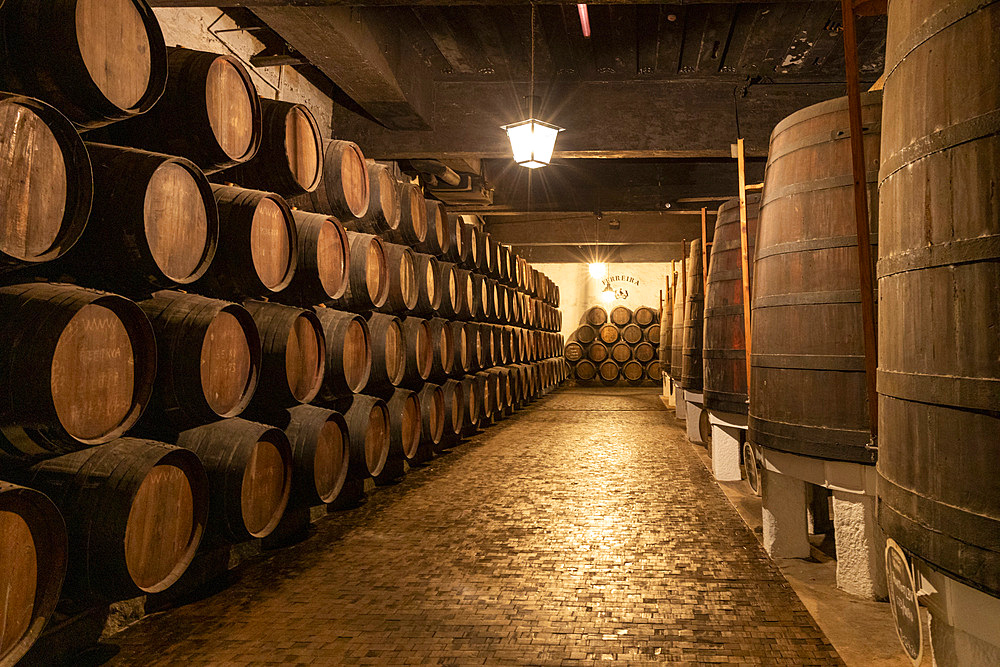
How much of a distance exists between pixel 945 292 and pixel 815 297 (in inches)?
55.6

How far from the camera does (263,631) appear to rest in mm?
2498

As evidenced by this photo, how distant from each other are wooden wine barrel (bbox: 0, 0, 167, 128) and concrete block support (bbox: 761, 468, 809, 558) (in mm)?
3444

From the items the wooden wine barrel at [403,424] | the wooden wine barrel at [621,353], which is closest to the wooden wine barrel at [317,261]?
the wooden wine barrel at [403,424]

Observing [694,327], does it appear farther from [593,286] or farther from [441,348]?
[593,286]

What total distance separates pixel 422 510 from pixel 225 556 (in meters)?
1.38

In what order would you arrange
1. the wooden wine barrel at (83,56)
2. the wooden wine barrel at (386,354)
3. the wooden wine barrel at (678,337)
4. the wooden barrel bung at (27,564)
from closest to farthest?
the wooden barrel bung at (27,564), the wooden wine barrel at (83,56), the wooden wine barrel at (386,354), the wooden wine barrel at (678,337)

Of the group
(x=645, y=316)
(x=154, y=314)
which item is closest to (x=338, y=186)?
(x=154, y=314)

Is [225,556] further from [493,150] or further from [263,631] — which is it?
[493,150]

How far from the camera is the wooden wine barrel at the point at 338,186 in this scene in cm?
432

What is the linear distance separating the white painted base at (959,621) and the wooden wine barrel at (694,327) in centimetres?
A: 485

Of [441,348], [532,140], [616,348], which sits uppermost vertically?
[532,140]

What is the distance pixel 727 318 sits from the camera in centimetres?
457

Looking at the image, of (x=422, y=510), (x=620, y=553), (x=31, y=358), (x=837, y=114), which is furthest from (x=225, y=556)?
(x=837, y=114)

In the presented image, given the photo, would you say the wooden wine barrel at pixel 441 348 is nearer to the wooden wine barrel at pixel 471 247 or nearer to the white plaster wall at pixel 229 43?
the wooden wine barrel at pixel 471 247
